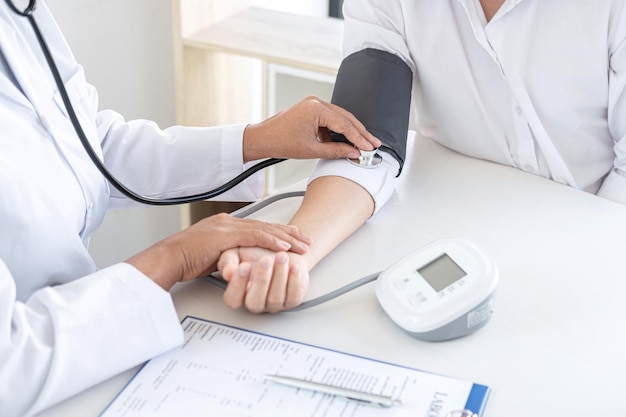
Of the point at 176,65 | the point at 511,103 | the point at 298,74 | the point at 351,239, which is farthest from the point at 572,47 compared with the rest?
the point at 176,65

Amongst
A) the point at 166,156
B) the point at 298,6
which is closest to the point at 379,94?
the point at 166,156

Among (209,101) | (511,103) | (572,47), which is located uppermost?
(572,47)

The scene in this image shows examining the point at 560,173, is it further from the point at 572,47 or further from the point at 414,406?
the point at 414,406

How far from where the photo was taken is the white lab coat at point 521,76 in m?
1.29

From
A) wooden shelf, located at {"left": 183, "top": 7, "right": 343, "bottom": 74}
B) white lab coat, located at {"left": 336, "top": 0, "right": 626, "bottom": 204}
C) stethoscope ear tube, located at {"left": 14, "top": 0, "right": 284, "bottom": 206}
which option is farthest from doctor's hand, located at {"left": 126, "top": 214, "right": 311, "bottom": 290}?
wooden shelf, located at {"left": 183, "top": 7, "right": 343, "bottom": 74}

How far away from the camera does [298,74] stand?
2.31m

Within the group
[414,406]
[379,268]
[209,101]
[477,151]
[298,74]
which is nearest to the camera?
[414,406]

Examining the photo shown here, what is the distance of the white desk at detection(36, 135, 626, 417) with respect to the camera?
897 millimetres

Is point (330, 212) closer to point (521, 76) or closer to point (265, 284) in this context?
point (265, 284)

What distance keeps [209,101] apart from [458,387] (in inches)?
68.7

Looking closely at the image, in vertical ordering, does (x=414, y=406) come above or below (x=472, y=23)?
below

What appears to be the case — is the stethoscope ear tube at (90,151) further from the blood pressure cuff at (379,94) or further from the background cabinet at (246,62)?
the background cabinet at (246,62)

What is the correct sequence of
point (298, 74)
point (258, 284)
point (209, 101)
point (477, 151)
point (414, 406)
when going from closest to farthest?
point (414, 406), point (258, 284), point (477, 151), point (298, 74), point (209, 101)

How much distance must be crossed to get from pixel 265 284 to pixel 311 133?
0.37 meters
